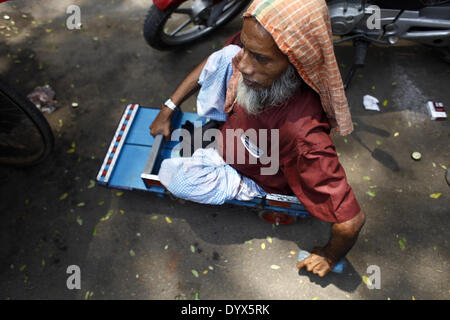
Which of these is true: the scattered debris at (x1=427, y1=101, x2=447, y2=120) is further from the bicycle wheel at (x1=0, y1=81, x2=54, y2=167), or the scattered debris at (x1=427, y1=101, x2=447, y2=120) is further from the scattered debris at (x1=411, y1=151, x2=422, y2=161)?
the bicycle wheel at (x1=0, y1=81, x2=54, y2=167)

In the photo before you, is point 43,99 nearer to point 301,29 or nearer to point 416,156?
point 301,29

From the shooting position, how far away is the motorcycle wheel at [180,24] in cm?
330

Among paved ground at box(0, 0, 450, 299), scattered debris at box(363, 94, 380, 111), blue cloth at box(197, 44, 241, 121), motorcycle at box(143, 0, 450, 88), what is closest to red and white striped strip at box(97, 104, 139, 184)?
paved ground at box(0, 0, 450, 299)

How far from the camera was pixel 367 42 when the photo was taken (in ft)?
10.4

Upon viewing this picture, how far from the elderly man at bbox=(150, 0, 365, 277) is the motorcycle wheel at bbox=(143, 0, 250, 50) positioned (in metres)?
1.52

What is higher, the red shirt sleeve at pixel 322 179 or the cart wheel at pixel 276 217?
the red shirt sleeve at pixel 322 179

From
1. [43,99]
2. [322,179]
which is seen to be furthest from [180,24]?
[322,179]

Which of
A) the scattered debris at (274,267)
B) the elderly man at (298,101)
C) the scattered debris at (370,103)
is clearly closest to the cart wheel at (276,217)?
the scattered debris at (274,267)

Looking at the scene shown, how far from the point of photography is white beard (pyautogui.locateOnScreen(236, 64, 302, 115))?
1616 millimetres

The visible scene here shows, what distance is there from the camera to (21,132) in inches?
114

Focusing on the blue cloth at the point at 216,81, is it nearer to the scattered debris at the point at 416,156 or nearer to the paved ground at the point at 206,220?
the paved ground at the point at 206,220

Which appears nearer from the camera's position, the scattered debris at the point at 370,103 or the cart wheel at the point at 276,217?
the cart wheel at the point at 276,217
